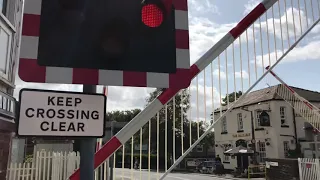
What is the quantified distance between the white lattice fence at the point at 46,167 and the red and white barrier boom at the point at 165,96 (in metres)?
6.29

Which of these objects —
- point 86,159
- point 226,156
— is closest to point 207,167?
point 226,156

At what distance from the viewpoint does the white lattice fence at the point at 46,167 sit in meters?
7.80

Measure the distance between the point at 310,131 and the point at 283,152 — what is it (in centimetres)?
252

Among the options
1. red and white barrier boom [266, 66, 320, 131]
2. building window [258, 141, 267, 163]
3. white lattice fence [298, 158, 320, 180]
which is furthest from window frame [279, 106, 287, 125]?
white lattice fence [298, 158, 320, 180]

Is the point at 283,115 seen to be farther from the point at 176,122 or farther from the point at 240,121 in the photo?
the point at 176,122

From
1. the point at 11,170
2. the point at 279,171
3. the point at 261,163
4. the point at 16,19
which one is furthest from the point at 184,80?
the point at 261,163

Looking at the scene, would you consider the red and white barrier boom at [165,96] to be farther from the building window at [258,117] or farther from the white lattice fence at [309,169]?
the building window at [258,117]

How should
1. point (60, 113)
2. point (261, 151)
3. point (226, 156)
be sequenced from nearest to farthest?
point (60, 113), point (261, 151), point (226, 156)

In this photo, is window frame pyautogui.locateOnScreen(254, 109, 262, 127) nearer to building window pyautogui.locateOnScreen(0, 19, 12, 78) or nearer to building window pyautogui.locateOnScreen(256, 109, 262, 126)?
building window pyautogui.locateOnScreen(256, 109, 262, 126)

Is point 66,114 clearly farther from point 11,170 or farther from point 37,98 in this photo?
point 11,170

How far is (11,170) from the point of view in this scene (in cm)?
757

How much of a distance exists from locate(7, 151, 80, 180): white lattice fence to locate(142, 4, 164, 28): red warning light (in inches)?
271

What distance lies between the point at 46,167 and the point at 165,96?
779cm

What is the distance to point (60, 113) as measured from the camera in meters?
1.48
